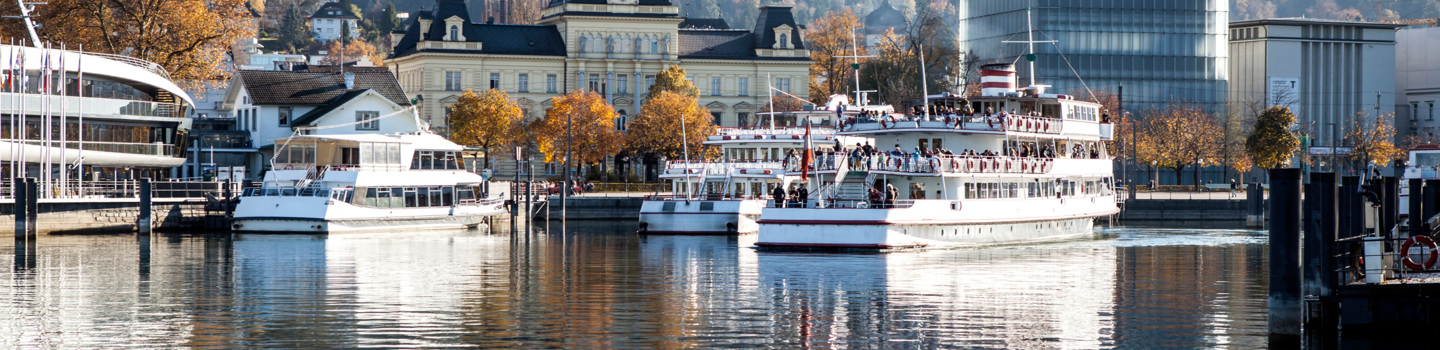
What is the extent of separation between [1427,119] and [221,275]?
104992 millimetres

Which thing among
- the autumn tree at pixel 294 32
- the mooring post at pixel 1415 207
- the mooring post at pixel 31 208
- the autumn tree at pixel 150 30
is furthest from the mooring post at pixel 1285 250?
the autumn tree at pixel 294 32

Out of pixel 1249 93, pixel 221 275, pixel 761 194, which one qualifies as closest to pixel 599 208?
Answer: pixel 761 194

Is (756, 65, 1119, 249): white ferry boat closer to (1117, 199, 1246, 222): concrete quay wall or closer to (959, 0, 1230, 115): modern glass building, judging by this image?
(1117, 199, 1246, 222): concrete quay wall

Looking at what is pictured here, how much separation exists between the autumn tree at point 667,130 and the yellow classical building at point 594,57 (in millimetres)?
22152

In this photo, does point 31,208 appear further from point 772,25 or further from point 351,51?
point 351,51

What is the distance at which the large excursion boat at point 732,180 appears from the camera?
5994 cm

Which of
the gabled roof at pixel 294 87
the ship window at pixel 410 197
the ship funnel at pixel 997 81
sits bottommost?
the ship window at pixel 410 197

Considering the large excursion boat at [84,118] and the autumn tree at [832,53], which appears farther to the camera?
the autumn tree at [832,53]

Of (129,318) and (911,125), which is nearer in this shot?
(129,318)

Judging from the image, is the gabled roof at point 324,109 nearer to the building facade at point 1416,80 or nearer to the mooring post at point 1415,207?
the mooring post at point 1415,207

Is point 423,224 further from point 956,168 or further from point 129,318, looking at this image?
point 129,318

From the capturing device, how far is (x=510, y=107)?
10162cm

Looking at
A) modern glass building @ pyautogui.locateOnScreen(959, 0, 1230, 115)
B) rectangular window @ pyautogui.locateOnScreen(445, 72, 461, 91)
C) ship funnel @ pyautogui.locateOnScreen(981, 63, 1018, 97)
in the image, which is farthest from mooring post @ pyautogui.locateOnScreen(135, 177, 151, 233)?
modern glass building @ pyautogui.locateOnScreen(959, 0, 1230, 115)

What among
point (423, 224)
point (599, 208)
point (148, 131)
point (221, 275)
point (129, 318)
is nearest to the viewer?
point (129, 318)
